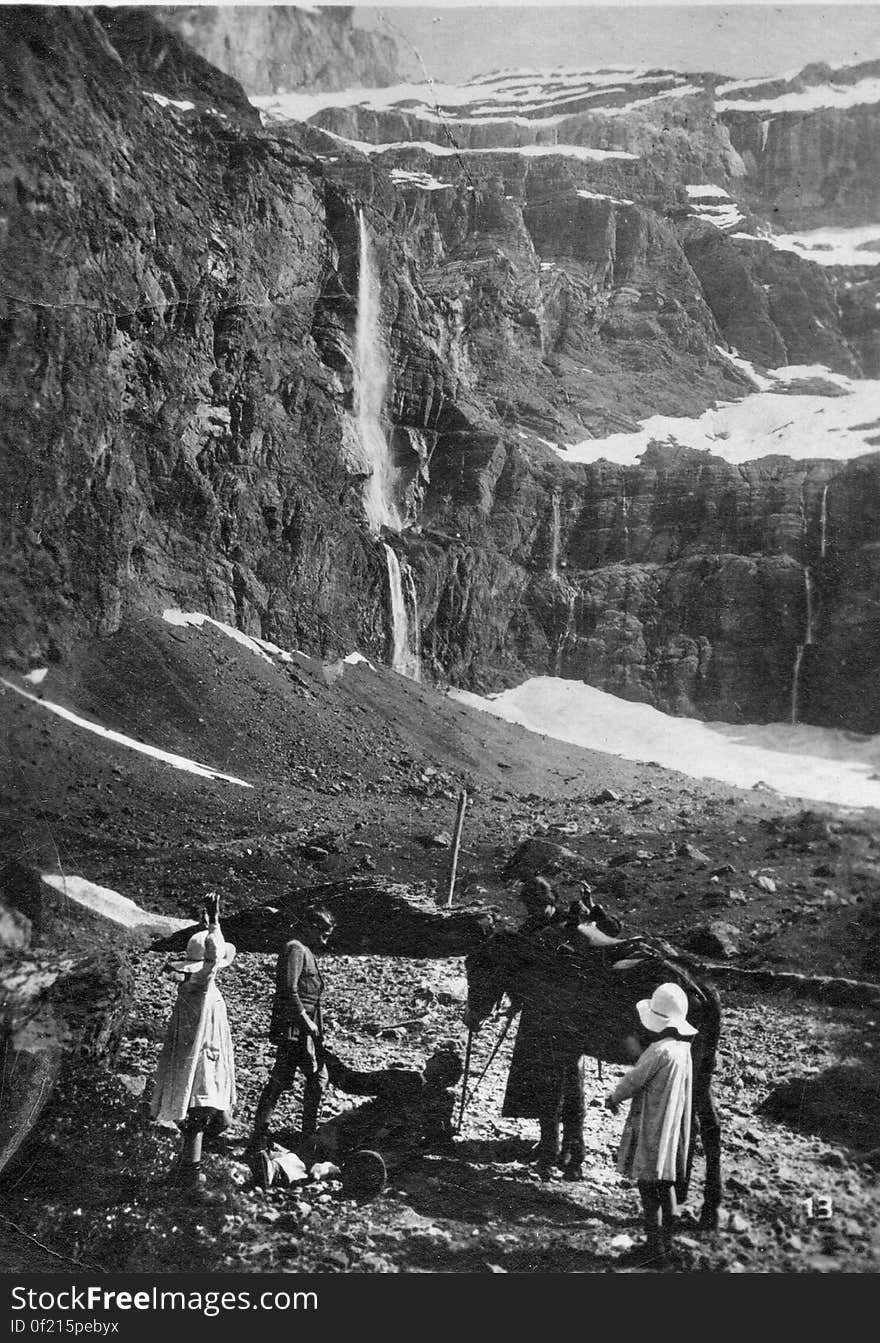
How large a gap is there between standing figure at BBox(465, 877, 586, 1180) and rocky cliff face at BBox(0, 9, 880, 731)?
1.29 m

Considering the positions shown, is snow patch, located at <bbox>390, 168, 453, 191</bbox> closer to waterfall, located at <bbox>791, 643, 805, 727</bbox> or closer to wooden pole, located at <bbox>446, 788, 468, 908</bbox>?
waterfall, located at <bbox>791, 643, 805, 727</bbox>

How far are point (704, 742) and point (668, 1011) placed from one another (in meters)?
1.43

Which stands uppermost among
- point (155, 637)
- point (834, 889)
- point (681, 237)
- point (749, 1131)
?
point (681, 237)

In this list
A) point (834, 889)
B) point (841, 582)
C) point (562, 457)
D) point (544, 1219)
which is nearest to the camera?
point (544, 1219)

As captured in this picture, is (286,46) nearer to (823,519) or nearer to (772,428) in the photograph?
(772,428)

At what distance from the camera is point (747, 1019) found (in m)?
4.32

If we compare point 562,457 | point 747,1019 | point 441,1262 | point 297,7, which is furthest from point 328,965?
point 297,7

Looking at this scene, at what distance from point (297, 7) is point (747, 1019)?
524cm

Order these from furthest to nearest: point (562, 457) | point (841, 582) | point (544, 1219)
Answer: point (562, 457) → point (841, 582) → point (544, 1219)

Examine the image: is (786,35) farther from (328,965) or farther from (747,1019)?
(328,965)

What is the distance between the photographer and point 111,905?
499cm

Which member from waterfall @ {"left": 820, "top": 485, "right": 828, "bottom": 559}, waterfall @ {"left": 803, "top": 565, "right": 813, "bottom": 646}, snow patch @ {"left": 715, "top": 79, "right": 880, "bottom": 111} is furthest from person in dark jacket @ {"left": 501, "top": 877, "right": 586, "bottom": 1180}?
snow patch @ {"left": 715, "top": 79, "right": 880, "bottom": 111}

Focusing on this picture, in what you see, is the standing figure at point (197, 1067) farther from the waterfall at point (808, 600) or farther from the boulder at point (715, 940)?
the waterfall at point (808, 600)

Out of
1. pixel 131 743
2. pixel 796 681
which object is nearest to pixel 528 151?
pixel 796 681
